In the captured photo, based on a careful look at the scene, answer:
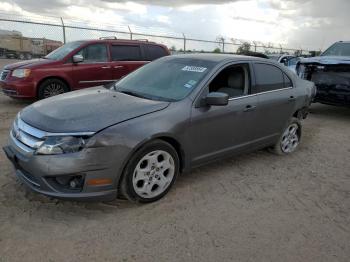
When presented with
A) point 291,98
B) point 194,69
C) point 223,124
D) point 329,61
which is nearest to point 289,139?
point 291,98

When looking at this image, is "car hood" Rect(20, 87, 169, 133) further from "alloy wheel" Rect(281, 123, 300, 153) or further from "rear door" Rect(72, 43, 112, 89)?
"rear door" Rect(72, 43, 112, 89)

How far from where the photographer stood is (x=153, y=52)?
1033cm

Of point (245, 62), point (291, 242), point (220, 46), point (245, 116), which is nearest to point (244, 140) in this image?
point (245, 116)

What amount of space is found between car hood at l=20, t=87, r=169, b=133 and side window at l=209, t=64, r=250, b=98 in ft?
3.18

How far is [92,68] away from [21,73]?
1645 mm

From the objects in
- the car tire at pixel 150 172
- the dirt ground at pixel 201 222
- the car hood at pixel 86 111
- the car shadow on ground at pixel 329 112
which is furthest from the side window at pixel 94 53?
the car tire at pixel 150 172

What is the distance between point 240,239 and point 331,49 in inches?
345

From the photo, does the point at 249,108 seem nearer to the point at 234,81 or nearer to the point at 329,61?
the point at 234,81

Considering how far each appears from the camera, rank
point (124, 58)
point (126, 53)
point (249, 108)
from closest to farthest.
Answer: point (249, 108) < point (124, 58) < point (126, 53)

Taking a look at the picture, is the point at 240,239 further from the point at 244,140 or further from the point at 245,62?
the point at 245,62

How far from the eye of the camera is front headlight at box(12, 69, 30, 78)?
8365 mm

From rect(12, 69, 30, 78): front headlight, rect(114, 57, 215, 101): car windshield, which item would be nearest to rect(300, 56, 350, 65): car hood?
rect(114, 57, 215, 101): car windshield

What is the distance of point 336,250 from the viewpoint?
10.8 feet

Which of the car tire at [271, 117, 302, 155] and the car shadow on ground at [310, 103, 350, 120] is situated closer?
the car tire at [271, 117, 302, 155]
